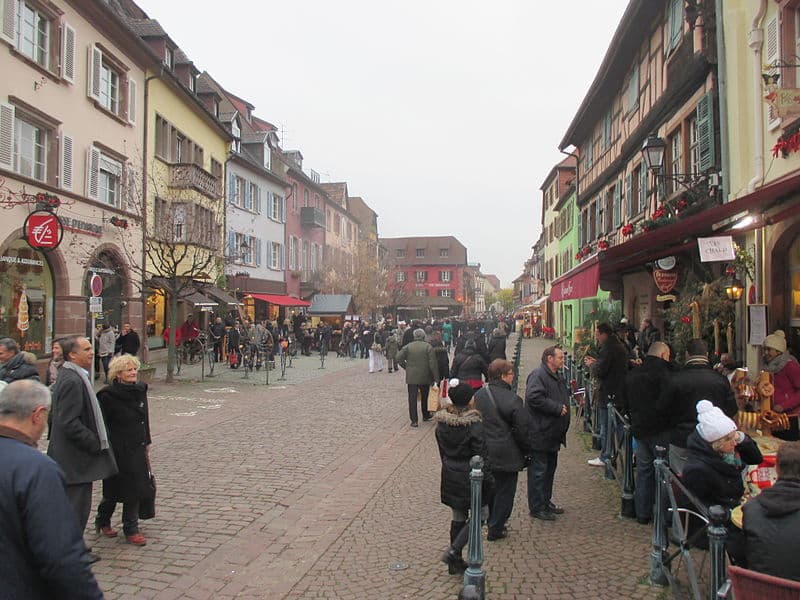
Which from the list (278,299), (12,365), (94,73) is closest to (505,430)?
(12,365)

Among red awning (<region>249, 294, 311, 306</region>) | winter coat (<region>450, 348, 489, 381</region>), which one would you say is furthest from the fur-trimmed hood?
red awning (<region>249, 294, 311, 306</region>)

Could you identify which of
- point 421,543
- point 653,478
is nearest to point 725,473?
point 653,478

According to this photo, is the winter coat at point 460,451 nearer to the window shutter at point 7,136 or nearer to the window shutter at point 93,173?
the window shutter at point 7,136

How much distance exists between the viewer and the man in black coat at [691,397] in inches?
215

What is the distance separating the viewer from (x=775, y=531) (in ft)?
10.2

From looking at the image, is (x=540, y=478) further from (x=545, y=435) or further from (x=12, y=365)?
(x=12, y=365)

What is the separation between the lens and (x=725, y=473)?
445 centimetres

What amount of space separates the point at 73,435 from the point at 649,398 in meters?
4.78

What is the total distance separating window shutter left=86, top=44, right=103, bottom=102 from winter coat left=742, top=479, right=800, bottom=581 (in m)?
20.0

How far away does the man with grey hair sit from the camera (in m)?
2.31

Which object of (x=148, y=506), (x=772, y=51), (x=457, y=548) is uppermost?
(x=772, y=51)

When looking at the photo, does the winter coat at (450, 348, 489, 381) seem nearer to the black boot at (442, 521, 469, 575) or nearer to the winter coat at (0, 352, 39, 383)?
the black boot at (442, 521, 469, 575)

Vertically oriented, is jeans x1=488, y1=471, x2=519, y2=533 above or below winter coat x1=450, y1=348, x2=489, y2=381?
below

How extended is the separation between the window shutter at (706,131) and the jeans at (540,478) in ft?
23.8
